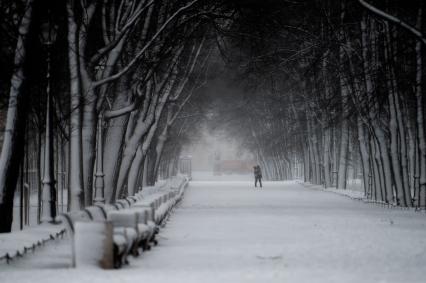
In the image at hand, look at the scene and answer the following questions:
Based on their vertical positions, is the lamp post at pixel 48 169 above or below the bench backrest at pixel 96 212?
above

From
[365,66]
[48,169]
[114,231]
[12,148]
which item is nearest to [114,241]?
[114,231]

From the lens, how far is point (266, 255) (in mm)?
15000

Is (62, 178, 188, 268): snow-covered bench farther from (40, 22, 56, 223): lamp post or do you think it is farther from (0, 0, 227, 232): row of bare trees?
(40, 22, 56, 223): lamp post

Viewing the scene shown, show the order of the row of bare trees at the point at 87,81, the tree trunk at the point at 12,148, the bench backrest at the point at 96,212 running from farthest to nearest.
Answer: the row of bare trees at the point at 87,81 < the tree trunk at the point at 12,148 < the bench backrest at the point at 96,212

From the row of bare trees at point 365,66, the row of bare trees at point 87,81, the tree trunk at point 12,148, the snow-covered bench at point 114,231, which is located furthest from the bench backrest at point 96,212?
the row of bare trees at point 365,66

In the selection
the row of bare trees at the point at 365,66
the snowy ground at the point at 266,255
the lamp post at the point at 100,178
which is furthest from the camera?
the row of bare trees at the point at 365,66

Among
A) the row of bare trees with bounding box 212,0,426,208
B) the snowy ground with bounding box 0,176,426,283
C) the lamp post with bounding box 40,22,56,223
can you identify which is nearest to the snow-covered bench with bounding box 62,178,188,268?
the snowy ground with bounding box 0,176,426,283

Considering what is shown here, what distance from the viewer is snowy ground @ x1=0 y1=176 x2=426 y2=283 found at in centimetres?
1180

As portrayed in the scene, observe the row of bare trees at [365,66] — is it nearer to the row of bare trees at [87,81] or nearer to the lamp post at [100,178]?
the row of bare trees at [87,81]

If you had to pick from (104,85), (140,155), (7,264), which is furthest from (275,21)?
(7,264)

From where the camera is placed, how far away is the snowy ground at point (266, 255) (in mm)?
11805

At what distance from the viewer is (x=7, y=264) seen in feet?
43.2

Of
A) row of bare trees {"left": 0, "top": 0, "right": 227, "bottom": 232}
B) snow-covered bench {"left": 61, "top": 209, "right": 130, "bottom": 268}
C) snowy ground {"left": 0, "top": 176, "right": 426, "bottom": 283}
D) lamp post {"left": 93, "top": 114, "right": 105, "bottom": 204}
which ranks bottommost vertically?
snowy ground {"left": 0, "top": 176, "right": 426, "bottom": 283}

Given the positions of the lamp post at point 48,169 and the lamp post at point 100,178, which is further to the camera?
the lamp post at point 100,178
